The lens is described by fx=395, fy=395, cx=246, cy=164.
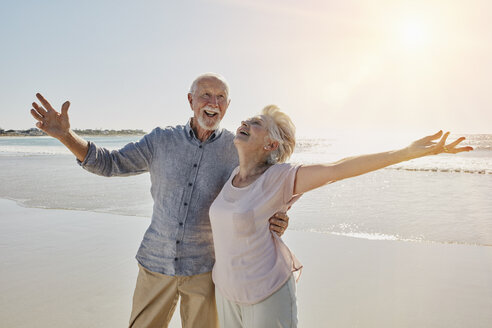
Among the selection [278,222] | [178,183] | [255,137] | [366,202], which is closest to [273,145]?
[255,137]

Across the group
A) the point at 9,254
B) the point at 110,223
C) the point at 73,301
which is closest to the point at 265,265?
the point at 73,301

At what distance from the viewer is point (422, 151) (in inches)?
74.9

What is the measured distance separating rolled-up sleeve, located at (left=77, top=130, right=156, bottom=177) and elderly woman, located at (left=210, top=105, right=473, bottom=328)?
75 centimetres

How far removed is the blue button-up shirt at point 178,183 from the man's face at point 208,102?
0.13 metres

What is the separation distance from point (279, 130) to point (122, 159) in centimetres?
114

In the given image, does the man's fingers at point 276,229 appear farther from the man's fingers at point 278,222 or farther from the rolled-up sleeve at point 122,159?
the rolled-up sleeve at point 122,159

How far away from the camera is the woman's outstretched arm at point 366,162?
75.0 inches

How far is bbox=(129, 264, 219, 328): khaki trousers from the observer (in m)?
2.71

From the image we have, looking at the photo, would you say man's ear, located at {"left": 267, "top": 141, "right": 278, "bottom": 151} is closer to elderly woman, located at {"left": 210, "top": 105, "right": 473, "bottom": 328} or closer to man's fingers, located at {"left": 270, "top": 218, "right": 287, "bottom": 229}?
elderly woman, located at {"left": 210, "top": 105, "right": 473, "bottom": 328}

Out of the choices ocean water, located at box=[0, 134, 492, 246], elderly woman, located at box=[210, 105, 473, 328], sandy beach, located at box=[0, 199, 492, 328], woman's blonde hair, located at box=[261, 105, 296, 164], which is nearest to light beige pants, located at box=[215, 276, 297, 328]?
elderly woman, located at box=[210, 105, 473, 328]

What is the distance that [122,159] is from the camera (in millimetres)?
2803

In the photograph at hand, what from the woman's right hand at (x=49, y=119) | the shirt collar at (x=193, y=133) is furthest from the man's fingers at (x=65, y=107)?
the shirt collar at (x=193, y=133)

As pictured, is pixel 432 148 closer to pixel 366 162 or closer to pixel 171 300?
pixel 366 162

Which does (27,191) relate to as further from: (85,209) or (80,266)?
(80,266)
